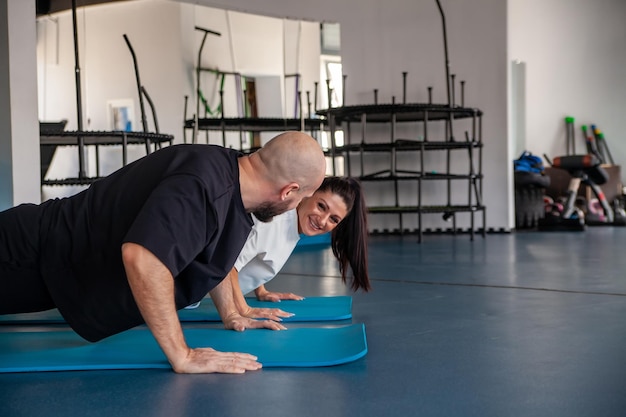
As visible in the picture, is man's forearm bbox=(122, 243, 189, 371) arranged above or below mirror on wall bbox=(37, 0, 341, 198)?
below

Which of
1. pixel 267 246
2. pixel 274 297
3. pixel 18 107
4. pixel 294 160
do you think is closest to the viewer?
pixel 294 160

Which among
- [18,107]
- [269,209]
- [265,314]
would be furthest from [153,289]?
[18,107]

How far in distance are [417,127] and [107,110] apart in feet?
9.75

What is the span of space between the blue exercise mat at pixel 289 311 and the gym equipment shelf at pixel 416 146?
126 inches

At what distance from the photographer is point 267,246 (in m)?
2.87

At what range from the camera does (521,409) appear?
5.32 feet

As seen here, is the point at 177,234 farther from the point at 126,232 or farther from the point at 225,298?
the point at 225,298

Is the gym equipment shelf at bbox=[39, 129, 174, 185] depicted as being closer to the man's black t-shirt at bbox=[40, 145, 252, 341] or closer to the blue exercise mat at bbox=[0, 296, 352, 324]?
the blue exercise mat at bbox=[0, 296, 352, 324]

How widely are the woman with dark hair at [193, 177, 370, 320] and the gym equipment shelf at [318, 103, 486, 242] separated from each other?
3.34m

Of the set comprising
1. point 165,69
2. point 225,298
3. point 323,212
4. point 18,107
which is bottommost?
point 225,298

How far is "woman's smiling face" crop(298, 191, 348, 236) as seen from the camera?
274 cm

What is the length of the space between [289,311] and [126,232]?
1182mm

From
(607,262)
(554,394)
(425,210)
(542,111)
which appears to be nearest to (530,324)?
(554,394)

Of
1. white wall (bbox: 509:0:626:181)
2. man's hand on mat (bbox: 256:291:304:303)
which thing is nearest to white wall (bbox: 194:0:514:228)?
white wall (bbox: 509:0:626:181)
